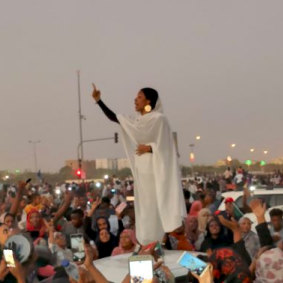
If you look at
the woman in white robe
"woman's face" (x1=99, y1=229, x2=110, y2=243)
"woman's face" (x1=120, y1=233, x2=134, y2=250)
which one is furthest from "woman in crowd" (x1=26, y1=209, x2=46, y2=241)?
the woman in white robe

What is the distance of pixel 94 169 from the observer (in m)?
116

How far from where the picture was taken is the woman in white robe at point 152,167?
5.98 meters

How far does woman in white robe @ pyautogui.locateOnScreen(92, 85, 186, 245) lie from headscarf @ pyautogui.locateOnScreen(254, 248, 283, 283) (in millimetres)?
999

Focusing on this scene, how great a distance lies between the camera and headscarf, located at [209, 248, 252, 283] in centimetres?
503

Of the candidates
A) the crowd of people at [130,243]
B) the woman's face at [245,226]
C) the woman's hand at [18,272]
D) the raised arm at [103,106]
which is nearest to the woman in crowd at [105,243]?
the crowd of people at [130,243]

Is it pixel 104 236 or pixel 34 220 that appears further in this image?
pixel 104 236

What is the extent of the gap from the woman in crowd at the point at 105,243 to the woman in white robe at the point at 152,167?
86.4 inches

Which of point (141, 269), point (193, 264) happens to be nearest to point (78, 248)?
point (193, 264)

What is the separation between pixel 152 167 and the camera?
6.05 metres

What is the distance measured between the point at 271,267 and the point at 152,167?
1542mm

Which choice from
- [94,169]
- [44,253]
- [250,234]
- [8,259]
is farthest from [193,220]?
[94,169]

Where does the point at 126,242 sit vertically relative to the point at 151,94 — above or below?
below

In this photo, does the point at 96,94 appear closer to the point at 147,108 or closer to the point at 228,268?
the point at 147,108

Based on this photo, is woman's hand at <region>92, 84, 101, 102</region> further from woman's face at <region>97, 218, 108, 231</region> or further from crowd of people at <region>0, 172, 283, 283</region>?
woman's face at <region>97, 218, 108, 231</region>
